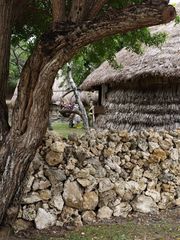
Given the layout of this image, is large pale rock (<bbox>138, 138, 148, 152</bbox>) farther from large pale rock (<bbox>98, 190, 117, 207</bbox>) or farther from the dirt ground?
the dirt ground

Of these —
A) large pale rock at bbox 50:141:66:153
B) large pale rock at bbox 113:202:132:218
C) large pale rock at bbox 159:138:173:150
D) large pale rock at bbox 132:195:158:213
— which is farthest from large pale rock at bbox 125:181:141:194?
large pale rock at bbox 50:141:66:153

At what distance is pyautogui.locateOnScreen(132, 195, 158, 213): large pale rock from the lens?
560cm

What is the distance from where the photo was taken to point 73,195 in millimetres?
4996

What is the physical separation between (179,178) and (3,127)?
3244mm

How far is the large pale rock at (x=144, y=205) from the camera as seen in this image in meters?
5.60

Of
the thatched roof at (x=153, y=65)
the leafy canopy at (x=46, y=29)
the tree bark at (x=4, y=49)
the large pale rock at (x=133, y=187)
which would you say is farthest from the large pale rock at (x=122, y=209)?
the thatched roof at (x=153, y=65)

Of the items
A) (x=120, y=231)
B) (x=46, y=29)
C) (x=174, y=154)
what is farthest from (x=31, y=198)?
(x=46, y=29)

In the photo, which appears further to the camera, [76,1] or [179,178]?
[179,178]

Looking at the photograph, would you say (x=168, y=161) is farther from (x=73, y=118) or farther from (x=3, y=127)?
(x=73, y=118)

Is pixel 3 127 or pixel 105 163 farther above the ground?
pixel 3 127

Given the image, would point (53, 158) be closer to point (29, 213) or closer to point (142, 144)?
point (29, 213)

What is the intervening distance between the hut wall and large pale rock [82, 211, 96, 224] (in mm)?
4817

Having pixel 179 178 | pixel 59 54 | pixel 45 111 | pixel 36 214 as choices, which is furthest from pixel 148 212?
pixel 59 54

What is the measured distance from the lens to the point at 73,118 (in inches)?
732
